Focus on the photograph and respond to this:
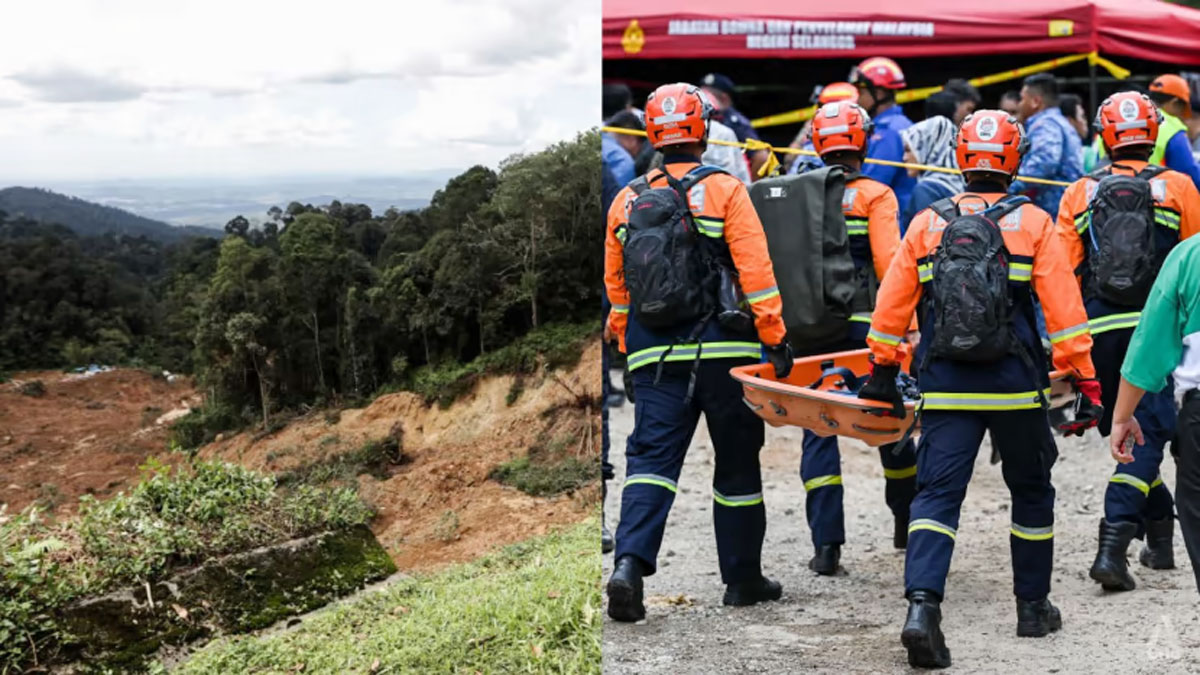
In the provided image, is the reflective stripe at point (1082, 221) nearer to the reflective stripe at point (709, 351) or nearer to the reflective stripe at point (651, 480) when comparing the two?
the reflective stripe at point (709, 351)

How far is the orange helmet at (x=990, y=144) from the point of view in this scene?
198 inches

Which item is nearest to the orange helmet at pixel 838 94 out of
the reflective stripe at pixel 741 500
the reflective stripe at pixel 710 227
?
the reflective stripe at pixel 710 227

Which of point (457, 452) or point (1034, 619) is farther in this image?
point (1034, 619)

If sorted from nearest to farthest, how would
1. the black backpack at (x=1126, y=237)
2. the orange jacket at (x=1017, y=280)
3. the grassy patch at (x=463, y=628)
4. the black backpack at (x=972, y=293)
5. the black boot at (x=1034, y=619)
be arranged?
the grassy patch at (x=463, y=628), the black backpack at (x=972, y=293), the orange jacket at (x=1017, y=280), the black boot at (x=1034, y=619), the black backpack at (x=1126, y=237)

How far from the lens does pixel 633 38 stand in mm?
10898

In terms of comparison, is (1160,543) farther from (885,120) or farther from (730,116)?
(730,116)

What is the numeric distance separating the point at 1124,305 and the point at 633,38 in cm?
590

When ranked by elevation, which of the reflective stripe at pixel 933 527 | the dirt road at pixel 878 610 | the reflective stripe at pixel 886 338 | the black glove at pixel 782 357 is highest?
the reflective stripe at pixel 886 338

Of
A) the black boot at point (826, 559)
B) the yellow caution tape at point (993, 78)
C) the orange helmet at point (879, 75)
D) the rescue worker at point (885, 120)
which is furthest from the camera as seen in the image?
the yellow caution tape at point (993, 78)

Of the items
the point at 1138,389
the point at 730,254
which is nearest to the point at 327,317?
the point at 730,254

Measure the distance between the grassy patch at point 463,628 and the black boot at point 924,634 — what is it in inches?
49.9

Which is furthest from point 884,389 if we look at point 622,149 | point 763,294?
point 622,149

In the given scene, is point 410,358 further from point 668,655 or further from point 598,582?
point 668,655

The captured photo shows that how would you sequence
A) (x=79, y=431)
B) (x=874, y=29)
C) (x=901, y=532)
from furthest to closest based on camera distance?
(x=874, y=29) → (x=901, y=532) → (x=79, y=431)
